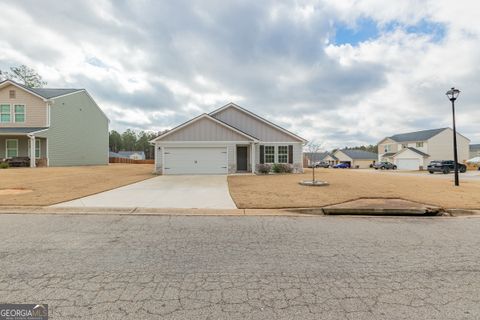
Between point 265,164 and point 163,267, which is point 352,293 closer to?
point 163,267

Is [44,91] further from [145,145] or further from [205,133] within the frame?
[145,145]

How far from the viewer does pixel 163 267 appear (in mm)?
3371

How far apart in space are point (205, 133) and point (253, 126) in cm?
453

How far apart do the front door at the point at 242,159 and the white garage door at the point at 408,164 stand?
→ 128 ft

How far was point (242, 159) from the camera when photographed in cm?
2039

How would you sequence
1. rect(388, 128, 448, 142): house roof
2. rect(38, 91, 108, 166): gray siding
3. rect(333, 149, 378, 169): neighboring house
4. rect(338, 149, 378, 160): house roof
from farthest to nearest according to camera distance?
1. rect(338, 149, 378, 160): house roof
2. rect(333, 149, 378, 169): neighboring house
3. rect(388, 128, 448, 142): house roof
4. rect(38, 91, 108, 166): gray siding

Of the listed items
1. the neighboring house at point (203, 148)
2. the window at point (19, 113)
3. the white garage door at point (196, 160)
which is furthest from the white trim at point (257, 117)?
the window at point (19, 113)

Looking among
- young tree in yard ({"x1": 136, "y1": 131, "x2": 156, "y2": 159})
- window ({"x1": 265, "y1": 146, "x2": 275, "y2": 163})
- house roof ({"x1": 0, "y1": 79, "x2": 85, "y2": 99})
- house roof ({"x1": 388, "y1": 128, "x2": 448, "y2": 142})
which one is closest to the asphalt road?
window ({"x1": 265, "y1": 146, "x2": 275, "y2": 163})

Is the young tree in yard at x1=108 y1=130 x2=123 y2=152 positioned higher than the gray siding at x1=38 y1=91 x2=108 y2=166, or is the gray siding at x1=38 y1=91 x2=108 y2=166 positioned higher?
the young tree in yard at x1=108 y1=130 x2=123 y2=152

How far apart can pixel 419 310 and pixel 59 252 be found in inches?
194

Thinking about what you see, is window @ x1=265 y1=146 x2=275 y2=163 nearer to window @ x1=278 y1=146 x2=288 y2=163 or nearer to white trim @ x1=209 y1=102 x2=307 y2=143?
window @ x1=278 y1=146 x2=288 y2=163

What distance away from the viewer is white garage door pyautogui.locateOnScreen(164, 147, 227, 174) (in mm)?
18391
